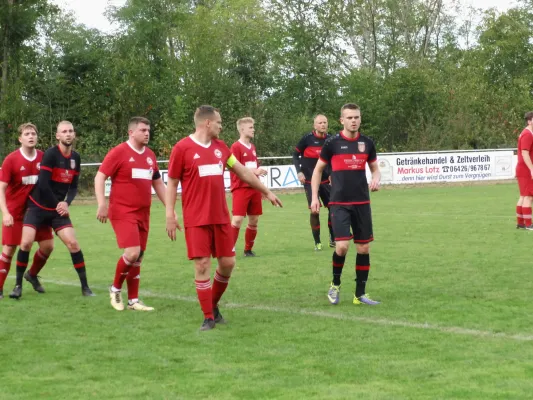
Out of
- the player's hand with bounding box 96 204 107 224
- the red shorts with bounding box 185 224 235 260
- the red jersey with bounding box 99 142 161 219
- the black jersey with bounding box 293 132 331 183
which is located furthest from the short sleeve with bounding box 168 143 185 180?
the black jersey with bounding box 293 132 331 183

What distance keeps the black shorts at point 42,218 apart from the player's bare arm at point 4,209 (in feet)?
0.73

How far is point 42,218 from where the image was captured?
34.7 feet

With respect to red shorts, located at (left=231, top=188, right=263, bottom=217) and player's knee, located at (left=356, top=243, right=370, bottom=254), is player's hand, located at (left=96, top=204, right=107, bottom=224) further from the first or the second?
red shorts, located at (left=231, top=188, right=263, bottom=217)

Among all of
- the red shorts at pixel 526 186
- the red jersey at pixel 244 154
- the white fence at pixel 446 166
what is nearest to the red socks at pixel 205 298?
the red jersey at pixel 244 154

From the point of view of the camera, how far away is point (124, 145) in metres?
9.55

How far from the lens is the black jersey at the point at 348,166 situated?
31.2 ft

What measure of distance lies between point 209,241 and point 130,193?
1531 mm

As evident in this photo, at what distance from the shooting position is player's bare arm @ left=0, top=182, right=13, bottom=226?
10336mm

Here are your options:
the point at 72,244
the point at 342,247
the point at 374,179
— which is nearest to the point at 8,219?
the point at 72,244

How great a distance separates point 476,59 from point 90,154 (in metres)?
36.3

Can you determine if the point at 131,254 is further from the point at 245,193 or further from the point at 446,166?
the point at 446,166

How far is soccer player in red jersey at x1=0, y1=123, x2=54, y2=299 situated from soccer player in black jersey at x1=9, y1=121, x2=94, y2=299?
186 mm

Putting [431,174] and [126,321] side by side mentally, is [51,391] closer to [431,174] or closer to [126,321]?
[126,321]

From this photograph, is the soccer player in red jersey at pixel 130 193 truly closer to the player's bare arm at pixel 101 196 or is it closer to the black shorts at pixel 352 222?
the player's bare arm at pixel 101 196
